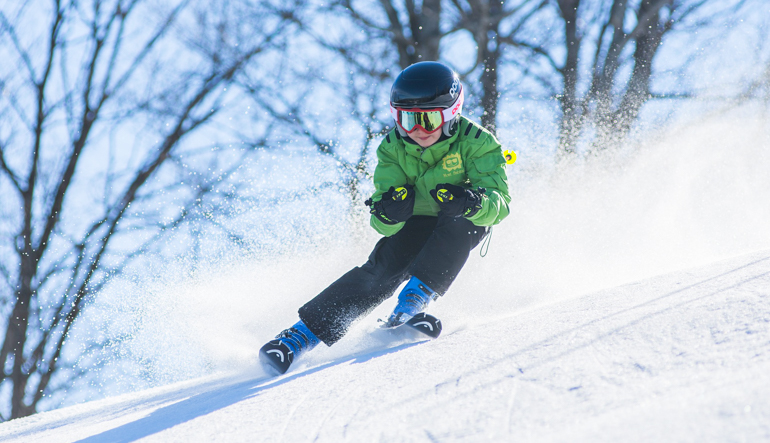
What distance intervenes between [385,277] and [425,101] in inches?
34.3

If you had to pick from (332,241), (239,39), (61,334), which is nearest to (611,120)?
(332,241)

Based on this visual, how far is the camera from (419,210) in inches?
108

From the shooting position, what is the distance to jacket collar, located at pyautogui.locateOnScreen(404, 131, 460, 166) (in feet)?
8.64

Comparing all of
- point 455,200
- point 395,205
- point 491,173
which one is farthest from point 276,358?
point 491,173

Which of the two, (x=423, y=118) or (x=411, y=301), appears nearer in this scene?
(x=411, y=301)

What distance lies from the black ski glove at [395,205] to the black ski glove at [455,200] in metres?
0.17

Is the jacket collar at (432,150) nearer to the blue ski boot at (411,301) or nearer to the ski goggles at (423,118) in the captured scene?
the ski goggles at (423,118)

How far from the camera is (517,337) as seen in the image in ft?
5.59

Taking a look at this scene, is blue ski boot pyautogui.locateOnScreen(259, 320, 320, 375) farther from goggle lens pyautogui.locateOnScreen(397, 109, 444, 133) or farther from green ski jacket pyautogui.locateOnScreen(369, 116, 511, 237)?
goggle lens pyautogui.locateOnScreen(397, 109, 444, 133)

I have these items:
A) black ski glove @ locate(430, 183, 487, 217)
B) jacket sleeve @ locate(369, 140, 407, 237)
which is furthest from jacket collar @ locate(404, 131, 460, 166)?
black ski glove @ locate(430, 183, 487, 217)

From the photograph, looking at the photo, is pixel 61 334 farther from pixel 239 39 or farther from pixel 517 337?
pixel 517 337

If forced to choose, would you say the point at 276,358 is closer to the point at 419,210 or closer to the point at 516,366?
the point at 419,210

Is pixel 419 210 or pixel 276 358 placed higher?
pixel 419 210

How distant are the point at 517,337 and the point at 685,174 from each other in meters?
5.78
